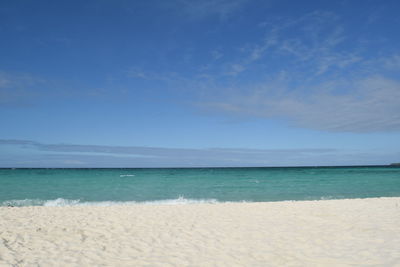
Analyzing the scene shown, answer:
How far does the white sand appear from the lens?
542cm

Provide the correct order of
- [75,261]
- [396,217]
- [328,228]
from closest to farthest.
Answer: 1. [75,261]
2. [328,228]
3. [396,217]

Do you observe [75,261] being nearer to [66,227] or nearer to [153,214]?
[66,227]

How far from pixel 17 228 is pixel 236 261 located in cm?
635

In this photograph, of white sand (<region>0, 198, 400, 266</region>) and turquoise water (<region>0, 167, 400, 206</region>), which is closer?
white sand (<region>0, 198, 400, 266</region>)

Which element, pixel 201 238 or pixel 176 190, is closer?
pixel 201 238

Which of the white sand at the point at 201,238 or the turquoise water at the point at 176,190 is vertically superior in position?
the white sand at the point at 201,238

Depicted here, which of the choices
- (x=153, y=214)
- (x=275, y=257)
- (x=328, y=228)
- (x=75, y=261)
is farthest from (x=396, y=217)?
(x=75, y=261)

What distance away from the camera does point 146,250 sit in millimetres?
6066

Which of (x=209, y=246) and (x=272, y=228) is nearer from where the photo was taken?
(x=209, y=246)

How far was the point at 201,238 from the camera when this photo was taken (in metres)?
7.00

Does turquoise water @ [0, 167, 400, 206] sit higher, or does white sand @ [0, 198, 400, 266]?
white sand @ [0, 198, 400, 266]

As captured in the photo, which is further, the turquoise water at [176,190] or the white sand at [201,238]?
the turquoise water at [176,190]

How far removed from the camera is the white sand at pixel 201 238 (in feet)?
17.8

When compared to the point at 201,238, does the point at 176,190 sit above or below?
below
